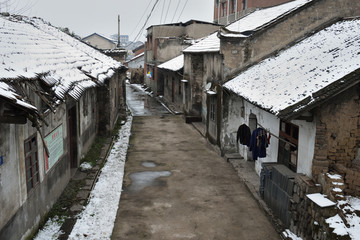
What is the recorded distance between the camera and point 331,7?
39.4ft

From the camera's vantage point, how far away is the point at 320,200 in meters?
6.39

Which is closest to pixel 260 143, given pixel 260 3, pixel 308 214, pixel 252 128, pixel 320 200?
pixel 252 128

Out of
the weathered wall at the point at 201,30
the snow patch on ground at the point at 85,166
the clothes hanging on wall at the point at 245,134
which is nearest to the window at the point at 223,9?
the weathered wall at the point at 201,30

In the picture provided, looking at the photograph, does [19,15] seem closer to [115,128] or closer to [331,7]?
[115,128]

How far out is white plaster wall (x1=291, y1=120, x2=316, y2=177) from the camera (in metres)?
7.41

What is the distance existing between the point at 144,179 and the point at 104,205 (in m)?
2.41

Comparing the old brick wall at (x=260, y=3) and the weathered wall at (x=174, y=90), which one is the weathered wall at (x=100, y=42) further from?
the old brick wall at (x=260, y=3)

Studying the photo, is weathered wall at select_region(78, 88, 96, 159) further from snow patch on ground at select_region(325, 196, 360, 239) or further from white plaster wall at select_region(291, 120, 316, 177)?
snow patch on ground at select_region(325, 196, 360, 239)

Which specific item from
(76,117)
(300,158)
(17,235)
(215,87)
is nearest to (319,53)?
(300,158)

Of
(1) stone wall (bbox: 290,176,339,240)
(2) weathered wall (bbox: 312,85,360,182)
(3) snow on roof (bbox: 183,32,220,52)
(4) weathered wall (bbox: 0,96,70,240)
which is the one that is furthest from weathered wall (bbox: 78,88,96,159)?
(2) weathered wall (bbox: 312,85,360,182)

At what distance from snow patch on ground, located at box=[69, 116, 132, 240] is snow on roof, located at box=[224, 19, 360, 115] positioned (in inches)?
187

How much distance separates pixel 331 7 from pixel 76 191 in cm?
1080

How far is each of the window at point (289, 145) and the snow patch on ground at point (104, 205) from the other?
4798mm

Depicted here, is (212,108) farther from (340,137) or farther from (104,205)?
(340,137)
